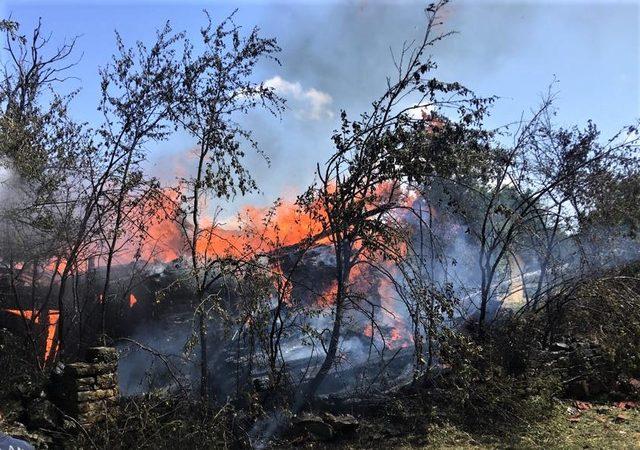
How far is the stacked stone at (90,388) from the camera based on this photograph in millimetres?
6645

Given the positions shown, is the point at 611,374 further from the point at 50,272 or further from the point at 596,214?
the point at 50,272

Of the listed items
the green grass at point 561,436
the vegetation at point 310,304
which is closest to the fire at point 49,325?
the vegetation at point 310,304

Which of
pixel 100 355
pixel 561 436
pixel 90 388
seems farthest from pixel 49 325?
pixel 561 436

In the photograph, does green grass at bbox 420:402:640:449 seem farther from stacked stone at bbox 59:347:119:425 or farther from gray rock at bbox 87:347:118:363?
gray rock at bbox 87:347:118:363

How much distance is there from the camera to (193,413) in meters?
6.63

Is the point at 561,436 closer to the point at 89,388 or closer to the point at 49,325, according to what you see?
the point at 89,388

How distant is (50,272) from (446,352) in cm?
856

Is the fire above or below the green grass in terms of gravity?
above

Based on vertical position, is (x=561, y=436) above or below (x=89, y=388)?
below

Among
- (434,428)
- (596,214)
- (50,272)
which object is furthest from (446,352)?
(50,272)

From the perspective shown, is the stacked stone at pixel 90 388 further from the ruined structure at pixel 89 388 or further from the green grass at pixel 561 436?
the green grass at pixel 561 436

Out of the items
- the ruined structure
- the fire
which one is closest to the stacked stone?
the ruined structure

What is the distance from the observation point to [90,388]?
22.3 ft

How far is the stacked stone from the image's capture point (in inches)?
262
